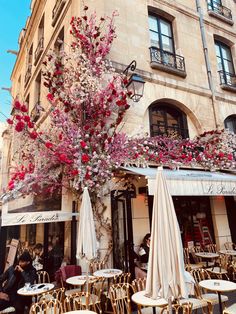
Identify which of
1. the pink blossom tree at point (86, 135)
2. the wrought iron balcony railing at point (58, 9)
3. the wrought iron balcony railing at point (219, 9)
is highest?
the wrought iron balcony railing at point (219, 9)

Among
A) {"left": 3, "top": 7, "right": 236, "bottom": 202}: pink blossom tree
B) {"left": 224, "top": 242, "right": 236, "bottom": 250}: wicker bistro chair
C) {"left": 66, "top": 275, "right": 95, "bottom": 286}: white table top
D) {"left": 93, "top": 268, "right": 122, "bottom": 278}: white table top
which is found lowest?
{"left": 66, "top": 275, "right": 95, "bottom": 286}: white table top

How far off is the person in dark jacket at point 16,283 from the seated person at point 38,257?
1934 mm

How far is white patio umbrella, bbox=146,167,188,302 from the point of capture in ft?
9.78

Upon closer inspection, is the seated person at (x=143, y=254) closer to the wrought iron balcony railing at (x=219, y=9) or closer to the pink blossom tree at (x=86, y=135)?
the pink blossom tree at (x=86, y=135)

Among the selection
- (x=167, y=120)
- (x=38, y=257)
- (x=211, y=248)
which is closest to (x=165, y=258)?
(x=38, y=257)

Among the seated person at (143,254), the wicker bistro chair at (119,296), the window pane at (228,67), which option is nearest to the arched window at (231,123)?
the window pane at (228,67)

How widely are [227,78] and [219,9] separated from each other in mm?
4081

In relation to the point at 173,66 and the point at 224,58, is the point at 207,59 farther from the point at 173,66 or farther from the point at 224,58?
the point at 173,66

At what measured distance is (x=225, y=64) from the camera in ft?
38.8

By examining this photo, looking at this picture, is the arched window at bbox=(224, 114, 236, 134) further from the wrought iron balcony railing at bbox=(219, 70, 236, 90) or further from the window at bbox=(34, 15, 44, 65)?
the window at bbox=(34, 15, 44, 65)

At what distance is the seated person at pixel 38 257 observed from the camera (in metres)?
7.26

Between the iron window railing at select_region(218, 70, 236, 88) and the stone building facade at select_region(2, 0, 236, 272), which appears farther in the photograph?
the iron window railing at select_region(218, 70, 236, 88)

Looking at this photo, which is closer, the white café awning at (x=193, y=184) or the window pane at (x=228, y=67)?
the white café awning at (x=193, y=184)

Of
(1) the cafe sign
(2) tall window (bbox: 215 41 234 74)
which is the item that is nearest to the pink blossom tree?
(1) the cafe sign
